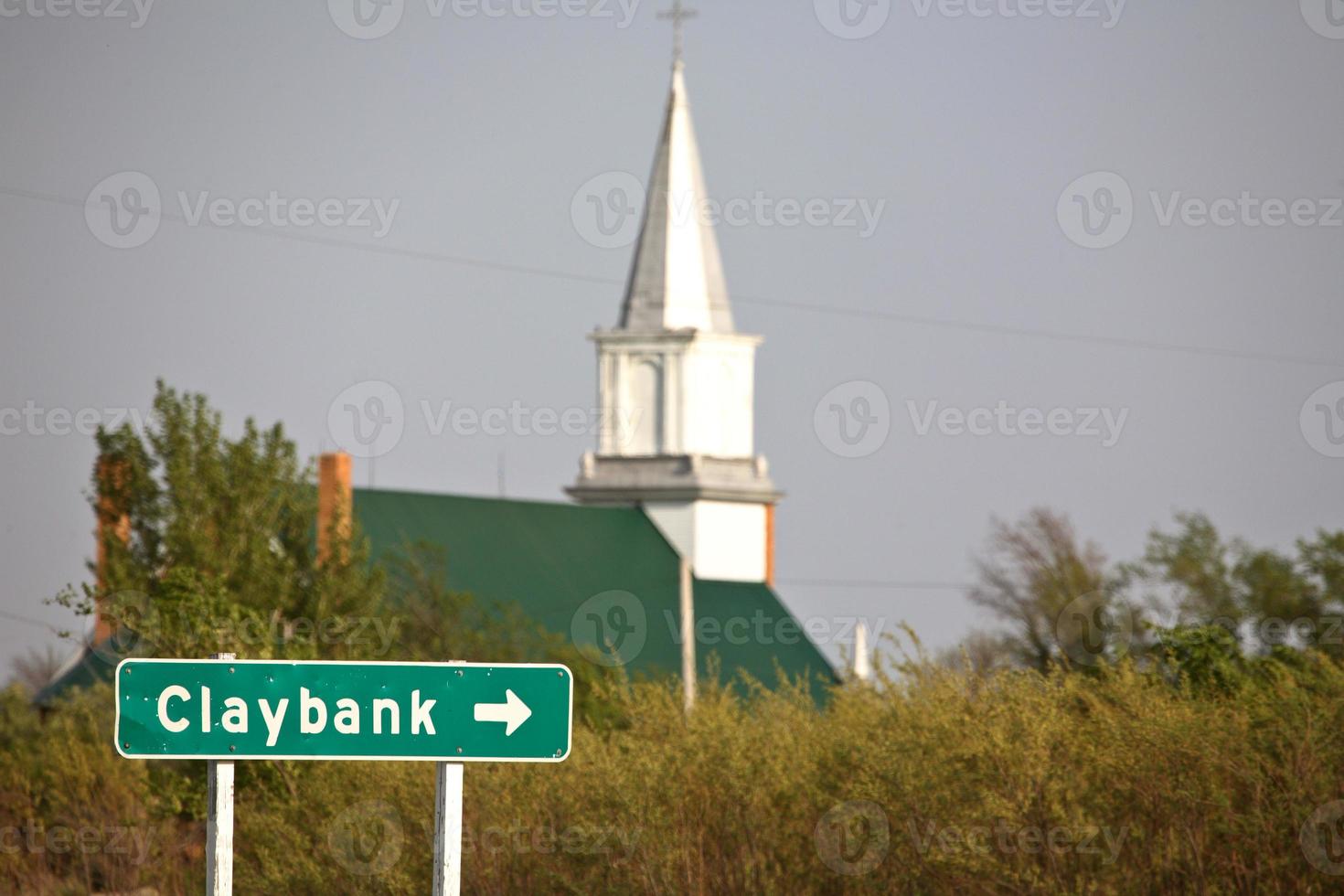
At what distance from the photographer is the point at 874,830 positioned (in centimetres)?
1733

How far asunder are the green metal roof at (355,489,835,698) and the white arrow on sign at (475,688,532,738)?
1686 inches

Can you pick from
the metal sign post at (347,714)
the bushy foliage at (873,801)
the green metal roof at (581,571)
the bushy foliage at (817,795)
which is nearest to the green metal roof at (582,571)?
the green metal roof at (581,571)

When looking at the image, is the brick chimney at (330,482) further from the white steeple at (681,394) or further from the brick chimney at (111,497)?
the white steeple at (681,394)

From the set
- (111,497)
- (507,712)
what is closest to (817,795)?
(507,712)

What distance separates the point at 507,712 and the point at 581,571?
51299 mm

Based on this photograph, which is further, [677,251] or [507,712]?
[677,251]

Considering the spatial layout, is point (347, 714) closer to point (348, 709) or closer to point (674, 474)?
point (348, 709)

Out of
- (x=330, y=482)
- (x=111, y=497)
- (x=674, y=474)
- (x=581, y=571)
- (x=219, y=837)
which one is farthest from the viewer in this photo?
(x=674, y=474)

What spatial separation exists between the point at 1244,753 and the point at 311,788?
9.19 m

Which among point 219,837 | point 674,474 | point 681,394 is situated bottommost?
point 219,837

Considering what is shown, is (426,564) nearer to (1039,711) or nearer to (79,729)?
(79,729)

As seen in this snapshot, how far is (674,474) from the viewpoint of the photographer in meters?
68.1

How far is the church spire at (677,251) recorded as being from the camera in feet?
221

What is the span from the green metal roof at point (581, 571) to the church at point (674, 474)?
0.07 metres
